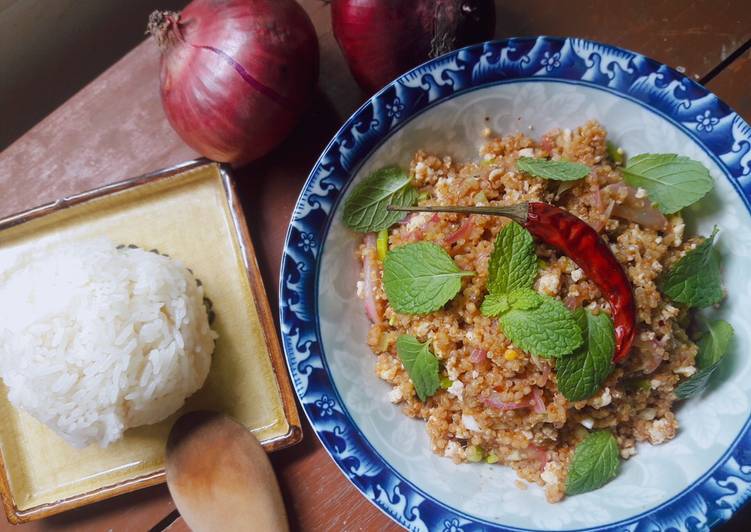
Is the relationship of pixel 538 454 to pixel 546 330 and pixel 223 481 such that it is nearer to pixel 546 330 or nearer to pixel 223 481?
pixel 546 330

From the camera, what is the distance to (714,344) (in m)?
1.68

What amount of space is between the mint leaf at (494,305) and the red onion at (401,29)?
0.72 meters

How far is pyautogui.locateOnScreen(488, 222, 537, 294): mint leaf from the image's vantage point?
1.56 m

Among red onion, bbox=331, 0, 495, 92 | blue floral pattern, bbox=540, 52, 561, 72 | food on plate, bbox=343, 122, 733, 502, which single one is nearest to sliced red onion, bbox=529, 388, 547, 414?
food on plate, bbox=343, 122, 733, 502

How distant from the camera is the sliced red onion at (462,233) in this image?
1.68 meters

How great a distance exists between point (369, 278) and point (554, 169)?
56 centimetres

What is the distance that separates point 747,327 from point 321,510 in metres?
1.31

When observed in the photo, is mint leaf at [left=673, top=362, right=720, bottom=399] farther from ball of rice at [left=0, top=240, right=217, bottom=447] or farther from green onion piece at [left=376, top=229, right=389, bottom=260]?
ball of rice at [left=0, top=240, right=217, bottom=447]

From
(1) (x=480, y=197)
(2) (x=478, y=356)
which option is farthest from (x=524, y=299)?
(1) (x=480, y=197)

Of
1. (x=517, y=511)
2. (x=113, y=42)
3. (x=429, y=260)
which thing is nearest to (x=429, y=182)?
(x=429, y=260)

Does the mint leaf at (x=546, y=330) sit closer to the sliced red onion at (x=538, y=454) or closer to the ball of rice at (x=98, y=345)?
the sliced red onion at (x=538, y=454)

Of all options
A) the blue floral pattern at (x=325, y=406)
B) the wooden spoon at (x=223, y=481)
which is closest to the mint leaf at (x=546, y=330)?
the blue floral pattern at (x=325, y=406)

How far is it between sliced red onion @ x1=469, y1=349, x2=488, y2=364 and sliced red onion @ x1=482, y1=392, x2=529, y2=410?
88 mm

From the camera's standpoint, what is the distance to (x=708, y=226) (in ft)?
5.66
